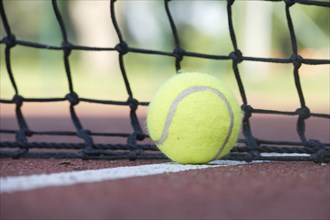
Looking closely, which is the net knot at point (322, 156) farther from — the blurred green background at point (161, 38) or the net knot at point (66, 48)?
the blurred green background at point (161, 38)

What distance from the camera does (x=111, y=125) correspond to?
4.66m

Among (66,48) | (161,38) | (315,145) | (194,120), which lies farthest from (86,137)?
(161,38)

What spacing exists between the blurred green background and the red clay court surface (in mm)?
8455

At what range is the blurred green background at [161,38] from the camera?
38.9ft

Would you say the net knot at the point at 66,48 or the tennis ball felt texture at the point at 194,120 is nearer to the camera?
the tennis ball felt texture at the point at 194,120

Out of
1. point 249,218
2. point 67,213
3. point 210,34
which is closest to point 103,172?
point 67,213

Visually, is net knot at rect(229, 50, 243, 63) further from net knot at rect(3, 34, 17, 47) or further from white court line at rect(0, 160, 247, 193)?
net knot at rect(3, 34, 17, 47)

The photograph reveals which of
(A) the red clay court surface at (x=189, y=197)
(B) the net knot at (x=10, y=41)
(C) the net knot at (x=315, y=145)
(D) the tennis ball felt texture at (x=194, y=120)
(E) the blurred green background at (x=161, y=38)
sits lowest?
(A) the red clay court surface at (x=189, y=197)

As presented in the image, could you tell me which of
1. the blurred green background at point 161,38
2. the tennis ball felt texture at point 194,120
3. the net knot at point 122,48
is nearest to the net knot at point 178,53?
the net knot at point 122,48

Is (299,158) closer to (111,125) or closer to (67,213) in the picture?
(67,213)

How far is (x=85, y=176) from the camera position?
1.70 metres

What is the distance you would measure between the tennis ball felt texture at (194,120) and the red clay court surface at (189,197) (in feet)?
0.25

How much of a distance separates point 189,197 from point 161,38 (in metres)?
11.7

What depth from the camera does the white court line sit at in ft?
5.08
